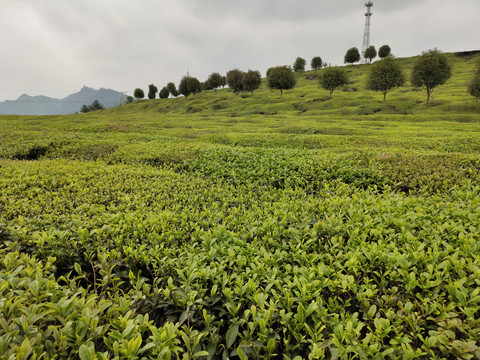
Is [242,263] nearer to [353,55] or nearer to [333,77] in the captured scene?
[333,77]

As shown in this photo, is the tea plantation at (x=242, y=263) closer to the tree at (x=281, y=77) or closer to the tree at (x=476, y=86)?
the tree at (x=476, y=86)

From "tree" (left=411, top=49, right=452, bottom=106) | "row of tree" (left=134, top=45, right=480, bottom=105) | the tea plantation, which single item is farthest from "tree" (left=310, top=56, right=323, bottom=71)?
the tea plantation

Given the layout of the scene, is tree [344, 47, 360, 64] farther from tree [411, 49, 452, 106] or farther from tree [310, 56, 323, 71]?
tree [411, 49, 452, 106]

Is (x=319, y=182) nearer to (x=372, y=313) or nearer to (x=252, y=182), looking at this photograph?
(x=252, y=182)

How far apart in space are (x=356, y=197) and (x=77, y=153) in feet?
44.1

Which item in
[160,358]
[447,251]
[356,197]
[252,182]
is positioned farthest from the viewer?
[252,182]

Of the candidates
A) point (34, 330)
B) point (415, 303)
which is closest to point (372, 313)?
point (415, 303)

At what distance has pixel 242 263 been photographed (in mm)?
3555

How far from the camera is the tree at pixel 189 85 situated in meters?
97.9

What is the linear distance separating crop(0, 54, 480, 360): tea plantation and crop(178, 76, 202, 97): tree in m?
96.9

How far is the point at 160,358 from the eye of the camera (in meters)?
2.16

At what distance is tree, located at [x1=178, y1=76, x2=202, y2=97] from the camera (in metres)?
97.9

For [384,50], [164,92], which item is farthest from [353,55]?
[164,92]

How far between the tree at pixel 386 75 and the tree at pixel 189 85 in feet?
217
